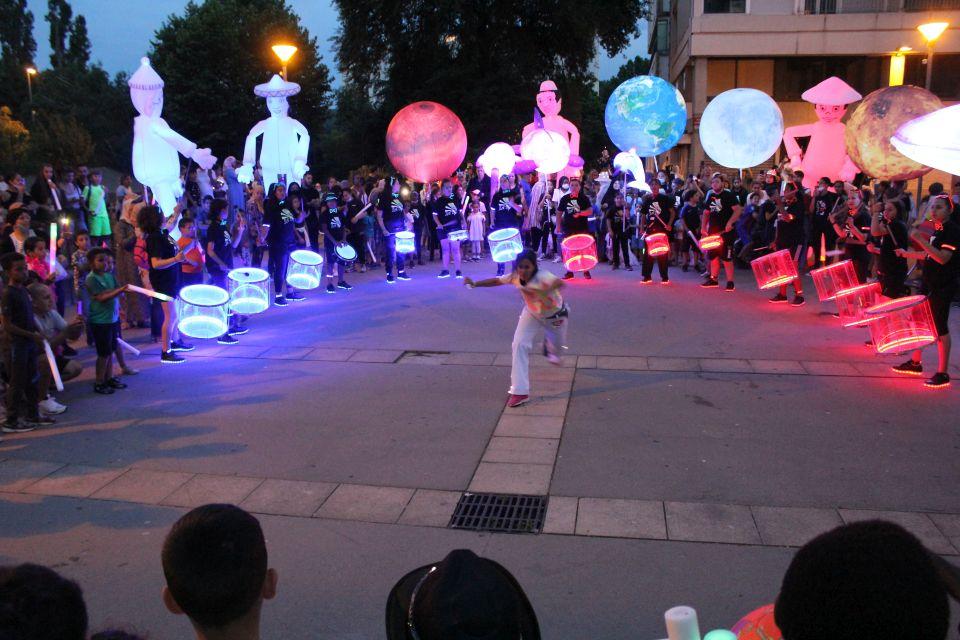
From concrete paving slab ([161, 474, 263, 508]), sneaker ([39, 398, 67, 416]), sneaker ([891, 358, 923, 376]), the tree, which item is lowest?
concrete paving slab ([161, 474, 263, 508])

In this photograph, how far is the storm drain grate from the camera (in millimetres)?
5199

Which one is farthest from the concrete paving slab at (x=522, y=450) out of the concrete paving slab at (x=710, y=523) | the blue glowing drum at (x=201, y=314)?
the blue glowing drum at (x=201, y=314)

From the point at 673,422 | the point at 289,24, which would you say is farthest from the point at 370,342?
the point at 289,24

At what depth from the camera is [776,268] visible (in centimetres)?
1172

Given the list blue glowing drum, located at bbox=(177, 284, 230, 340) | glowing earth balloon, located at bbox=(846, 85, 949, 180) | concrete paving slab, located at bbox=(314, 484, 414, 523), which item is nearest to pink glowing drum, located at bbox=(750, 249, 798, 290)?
glowing earth balloon, located at bbox=(846, 85, 949, 180)

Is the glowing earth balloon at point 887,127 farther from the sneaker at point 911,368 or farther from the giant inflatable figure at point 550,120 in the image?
the giant inflatable figure at point 550,120

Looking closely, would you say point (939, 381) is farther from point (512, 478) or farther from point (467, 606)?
point (467, 606)

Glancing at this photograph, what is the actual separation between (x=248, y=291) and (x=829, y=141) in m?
11.2

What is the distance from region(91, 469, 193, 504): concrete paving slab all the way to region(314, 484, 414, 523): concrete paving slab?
127 cm

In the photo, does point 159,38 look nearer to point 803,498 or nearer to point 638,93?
point 638,93

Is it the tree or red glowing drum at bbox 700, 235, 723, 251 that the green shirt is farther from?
the tree

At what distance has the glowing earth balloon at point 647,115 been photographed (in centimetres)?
1639

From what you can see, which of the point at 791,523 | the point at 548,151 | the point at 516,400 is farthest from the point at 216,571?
the point at 548,151

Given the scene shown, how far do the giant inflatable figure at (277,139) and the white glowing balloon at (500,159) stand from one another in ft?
23.0
